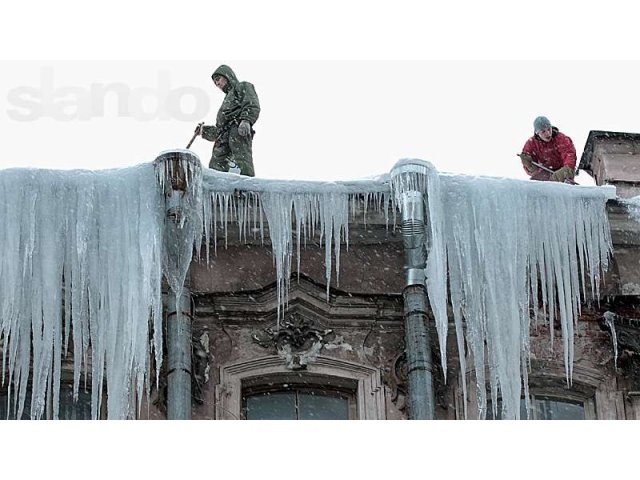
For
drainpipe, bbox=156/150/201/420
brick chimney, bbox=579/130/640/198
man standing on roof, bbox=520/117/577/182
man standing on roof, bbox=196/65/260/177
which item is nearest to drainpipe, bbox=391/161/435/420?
man standing on roof, bbox=196/65/260/177

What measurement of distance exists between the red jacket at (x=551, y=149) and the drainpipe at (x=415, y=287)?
2342 mm

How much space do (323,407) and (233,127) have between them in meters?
2.83

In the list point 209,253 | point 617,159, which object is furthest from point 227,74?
point 617,159

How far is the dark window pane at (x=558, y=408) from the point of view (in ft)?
62.0

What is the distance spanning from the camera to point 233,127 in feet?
64.9

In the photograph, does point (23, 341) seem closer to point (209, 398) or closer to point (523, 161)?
point (209, 398)

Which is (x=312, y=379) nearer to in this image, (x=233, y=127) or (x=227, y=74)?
(x=233, y=127)

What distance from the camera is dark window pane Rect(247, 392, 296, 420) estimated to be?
60.9 ft

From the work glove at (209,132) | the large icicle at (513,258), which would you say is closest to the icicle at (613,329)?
the large icicle at (513,258)

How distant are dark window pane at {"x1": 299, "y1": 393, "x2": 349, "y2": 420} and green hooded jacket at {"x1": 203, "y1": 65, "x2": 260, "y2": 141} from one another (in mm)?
2734

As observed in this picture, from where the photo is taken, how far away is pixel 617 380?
18.8 meters

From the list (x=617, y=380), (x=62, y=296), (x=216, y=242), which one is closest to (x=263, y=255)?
(x=216, y=242)

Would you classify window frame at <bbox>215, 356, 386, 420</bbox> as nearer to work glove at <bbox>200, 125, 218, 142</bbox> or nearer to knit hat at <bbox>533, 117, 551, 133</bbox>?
work glove at <bbox>200, 125, 218, 142</bbox>

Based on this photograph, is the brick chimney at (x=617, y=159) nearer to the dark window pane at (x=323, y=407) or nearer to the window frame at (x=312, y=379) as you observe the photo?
the window frame at (x=312, y=379)
